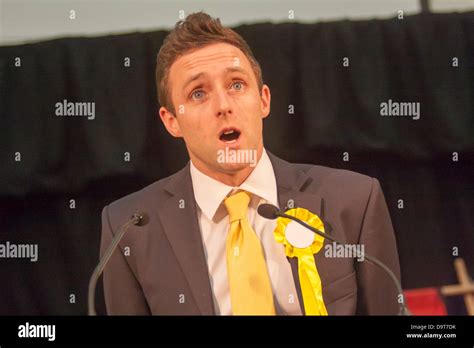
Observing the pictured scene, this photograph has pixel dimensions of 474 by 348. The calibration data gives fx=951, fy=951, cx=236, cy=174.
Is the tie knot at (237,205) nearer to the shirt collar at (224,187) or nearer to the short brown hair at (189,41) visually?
the shirt collar at (224,187)

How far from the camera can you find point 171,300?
318 cm

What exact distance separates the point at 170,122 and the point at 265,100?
0.34m

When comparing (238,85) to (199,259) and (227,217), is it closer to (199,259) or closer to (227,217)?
(227,217)

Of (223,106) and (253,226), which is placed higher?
(223,106)

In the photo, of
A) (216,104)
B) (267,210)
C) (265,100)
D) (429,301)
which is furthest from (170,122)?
(429,301)

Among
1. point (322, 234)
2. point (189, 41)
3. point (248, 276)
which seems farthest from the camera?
point (189, 41)

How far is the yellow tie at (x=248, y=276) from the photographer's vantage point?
3158 mm

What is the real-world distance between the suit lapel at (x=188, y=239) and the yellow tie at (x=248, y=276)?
0.09 meters

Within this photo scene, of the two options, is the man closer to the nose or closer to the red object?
the nose

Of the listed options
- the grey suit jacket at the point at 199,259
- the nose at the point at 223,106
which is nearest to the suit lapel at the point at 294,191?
the grey suit jacket at the point at 199,259

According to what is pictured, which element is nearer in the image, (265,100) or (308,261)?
(308,261)

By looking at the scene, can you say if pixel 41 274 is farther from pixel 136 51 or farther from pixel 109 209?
pixel 136 51

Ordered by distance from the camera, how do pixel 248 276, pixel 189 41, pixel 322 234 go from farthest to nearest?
1. pixel 189 41
2. pixel 248 276
3. pixel 322 234

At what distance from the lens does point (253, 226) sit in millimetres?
3221
